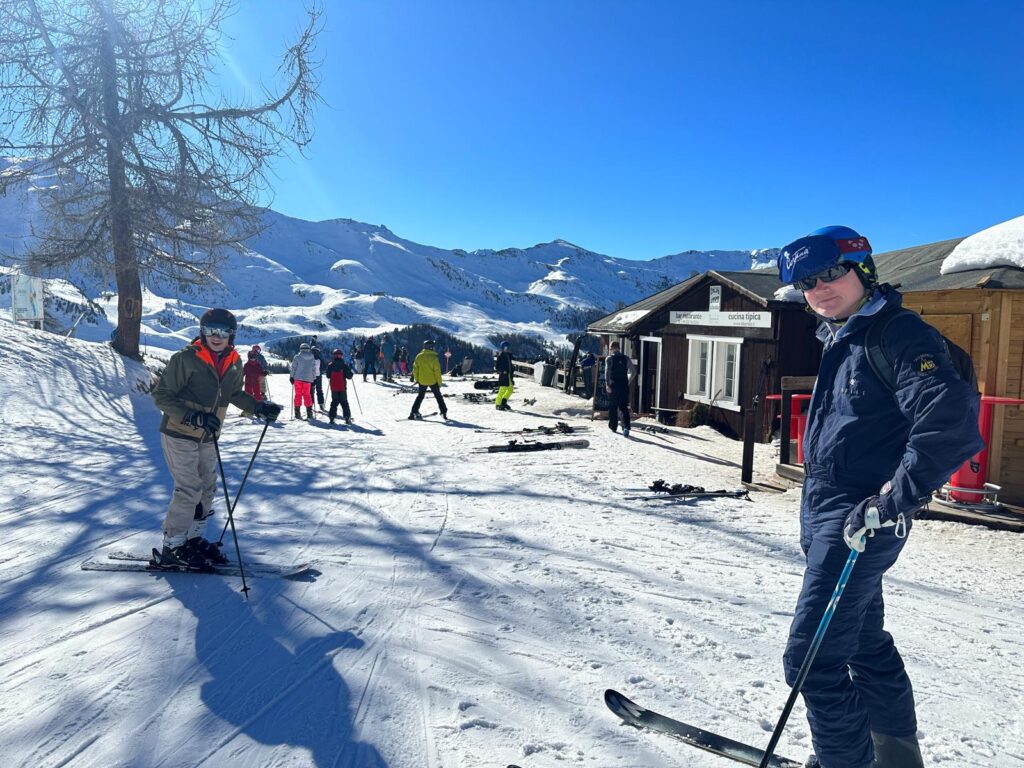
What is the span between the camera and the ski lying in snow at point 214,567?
4.31 meters

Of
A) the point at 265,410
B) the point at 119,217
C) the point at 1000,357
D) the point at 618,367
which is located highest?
the point at 119,217

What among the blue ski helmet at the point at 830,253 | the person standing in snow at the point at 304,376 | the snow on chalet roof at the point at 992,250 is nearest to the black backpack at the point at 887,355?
the blue ski helmet at the point at 830,253

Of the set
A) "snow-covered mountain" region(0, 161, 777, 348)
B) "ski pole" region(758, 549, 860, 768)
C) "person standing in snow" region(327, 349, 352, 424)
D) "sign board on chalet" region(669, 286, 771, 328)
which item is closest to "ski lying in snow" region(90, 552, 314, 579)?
"ski pole" region(758, 549, 860, 768)

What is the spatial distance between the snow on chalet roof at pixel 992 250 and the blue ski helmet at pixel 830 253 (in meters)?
6.91

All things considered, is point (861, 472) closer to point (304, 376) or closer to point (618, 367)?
point (618, 367)

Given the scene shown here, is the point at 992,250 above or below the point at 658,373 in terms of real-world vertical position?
above

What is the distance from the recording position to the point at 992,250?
753 cm

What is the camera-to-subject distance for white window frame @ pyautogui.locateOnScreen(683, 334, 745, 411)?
1451 cm

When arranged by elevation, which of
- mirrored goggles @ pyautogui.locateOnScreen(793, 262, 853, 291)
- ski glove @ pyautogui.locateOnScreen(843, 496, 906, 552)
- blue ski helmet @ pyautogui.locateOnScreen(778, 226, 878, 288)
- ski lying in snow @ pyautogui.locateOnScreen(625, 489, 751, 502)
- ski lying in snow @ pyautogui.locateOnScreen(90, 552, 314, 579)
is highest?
blue ski helmet @ pyautogui.locateOnScreen(778, 226, 878, 288)

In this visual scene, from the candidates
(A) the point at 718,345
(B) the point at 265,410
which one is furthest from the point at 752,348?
(B) the point at 265,410

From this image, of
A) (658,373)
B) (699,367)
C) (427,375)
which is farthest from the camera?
(658,373)

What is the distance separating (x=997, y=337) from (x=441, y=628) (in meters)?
7.41

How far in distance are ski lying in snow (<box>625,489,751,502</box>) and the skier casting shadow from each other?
4325mm

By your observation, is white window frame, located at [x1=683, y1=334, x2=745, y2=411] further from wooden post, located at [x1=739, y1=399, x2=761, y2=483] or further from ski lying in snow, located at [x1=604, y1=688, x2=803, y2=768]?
ski lying in snow, located at [x1=604, y1=688, x2=803, y2=768]
